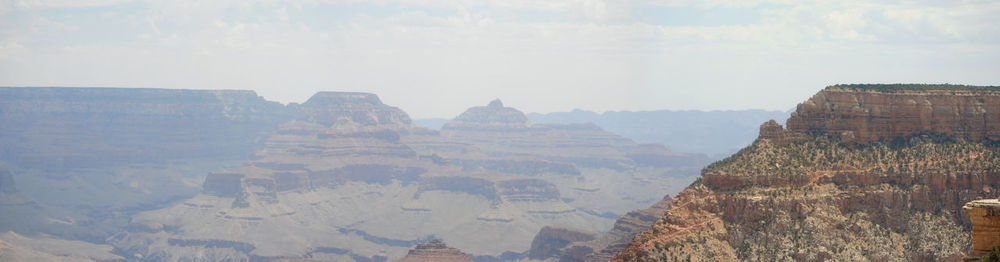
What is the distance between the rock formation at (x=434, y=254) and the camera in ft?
531

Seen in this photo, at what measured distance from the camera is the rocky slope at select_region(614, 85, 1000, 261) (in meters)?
74.8

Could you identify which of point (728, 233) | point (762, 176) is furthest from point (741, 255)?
point (762, 176)

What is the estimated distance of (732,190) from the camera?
78.2m

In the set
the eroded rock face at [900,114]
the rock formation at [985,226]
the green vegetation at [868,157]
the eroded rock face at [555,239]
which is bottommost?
the eroded rock face at [555,239]

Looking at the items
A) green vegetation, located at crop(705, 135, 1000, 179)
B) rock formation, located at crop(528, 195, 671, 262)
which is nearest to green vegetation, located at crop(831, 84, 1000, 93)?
green vegetation, located at crop(705, 135, 1000, 179)

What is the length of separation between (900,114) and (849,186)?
9.26 metres

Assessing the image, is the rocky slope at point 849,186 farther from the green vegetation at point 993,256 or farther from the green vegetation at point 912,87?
the green vegetation at point 993,256

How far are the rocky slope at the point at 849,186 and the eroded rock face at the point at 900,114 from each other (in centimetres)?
7

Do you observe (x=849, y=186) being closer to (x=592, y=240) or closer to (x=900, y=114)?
(x=900, y=114)

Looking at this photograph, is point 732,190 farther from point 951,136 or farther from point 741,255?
point 951,136

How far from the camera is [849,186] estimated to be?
78812 millimetres

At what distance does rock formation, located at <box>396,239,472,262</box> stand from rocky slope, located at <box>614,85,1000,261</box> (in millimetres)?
82965

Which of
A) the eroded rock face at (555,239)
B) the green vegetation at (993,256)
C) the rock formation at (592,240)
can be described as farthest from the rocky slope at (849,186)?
the eroded rock face at (555,239)

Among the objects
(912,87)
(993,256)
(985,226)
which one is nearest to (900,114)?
(912,87)
